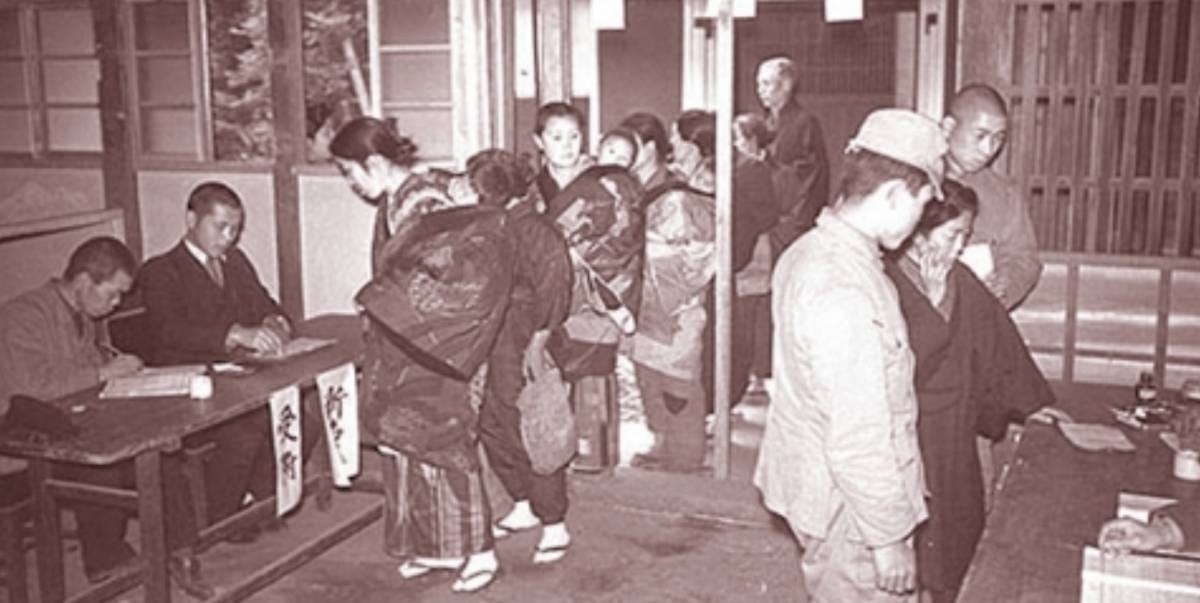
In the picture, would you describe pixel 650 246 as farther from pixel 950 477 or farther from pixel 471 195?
pixel 950 477

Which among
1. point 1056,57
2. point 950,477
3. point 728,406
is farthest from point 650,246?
point 950,477

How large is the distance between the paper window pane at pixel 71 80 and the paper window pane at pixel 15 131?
0.27 meters

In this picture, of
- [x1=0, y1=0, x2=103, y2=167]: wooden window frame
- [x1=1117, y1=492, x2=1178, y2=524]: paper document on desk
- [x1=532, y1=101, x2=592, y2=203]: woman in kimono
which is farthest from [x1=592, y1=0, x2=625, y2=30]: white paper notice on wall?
[x1=0, y1=0, x2=103, y2=167]: wooden window frame

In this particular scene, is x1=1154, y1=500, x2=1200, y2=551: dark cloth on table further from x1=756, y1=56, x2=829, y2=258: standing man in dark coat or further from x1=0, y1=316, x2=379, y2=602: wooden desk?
x1=756, y1=56, x2=829, y2=258: standing man in dark coat

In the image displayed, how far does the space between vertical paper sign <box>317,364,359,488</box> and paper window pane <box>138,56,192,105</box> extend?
3450 millimetres

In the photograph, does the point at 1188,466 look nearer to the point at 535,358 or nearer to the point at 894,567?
the point at 894,567

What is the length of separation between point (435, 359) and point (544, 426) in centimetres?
72

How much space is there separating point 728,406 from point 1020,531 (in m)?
2.72

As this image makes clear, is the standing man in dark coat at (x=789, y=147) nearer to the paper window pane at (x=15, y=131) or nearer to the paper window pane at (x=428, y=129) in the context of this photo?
the paper window pane at (x=428, y=129)

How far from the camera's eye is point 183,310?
18.2 ft

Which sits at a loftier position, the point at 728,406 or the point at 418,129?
the point at 418,129

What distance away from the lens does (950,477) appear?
3.96 m

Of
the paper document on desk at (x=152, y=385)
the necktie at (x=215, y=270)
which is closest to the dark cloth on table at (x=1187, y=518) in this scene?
the paper document on desk at (x=152, y=385)

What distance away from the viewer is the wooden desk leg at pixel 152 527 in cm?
425
